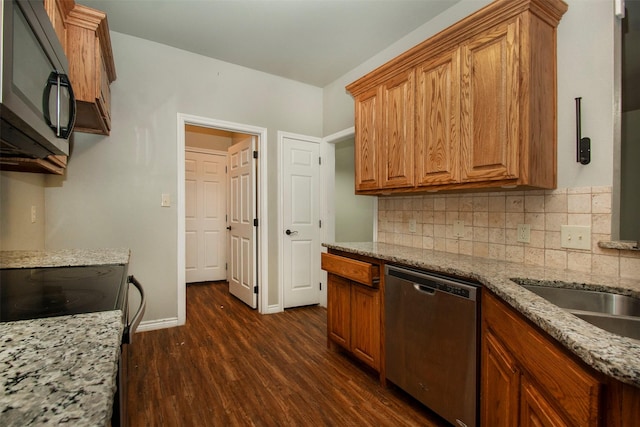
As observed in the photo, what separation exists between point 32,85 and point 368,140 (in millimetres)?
2023

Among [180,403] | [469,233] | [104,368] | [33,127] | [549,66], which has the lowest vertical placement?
[180,403]

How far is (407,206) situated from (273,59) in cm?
199

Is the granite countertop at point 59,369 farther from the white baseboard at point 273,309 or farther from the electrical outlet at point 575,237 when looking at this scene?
the white baseboard at point 273,309

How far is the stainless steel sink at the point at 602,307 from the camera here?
3.50 feet

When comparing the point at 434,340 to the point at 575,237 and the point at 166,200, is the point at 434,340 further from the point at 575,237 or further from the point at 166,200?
the point at 166,200

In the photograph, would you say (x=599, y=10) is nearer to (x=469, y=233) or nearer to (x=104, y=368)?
(x=469, y=233)

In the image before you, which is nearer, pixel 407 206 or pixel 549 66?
pixel 549 66

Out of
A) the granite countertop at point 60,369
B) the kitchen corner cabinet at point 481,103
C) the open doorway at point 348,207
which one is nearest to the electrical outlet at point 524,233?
the kitchen corner cabinet at point 481,103

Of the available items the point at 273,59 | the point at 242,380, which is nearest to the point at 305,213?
the point at 273,59

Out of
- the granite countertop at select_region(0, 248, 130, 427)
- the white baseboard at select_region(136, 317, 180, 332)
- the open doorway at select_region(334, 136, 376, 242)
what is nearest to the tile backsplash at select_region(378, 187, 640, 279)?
the granite countertop at select_region(0, 248, 130, 427)

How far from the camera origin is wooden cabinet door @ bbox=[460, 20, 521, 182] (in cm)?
153

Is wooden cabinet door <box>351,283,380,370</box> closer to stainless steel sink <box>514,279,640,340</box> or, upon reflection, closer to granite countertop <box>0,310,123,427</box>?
stainless steel sink <box>514,279,640,340</box>

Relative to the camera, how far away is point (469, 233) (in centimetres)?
204

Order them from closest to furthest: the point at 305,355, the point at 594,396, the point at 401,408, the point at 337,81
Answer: the point at 594,396, the point at 401,408, the point at 305,355, the point at 337,81
